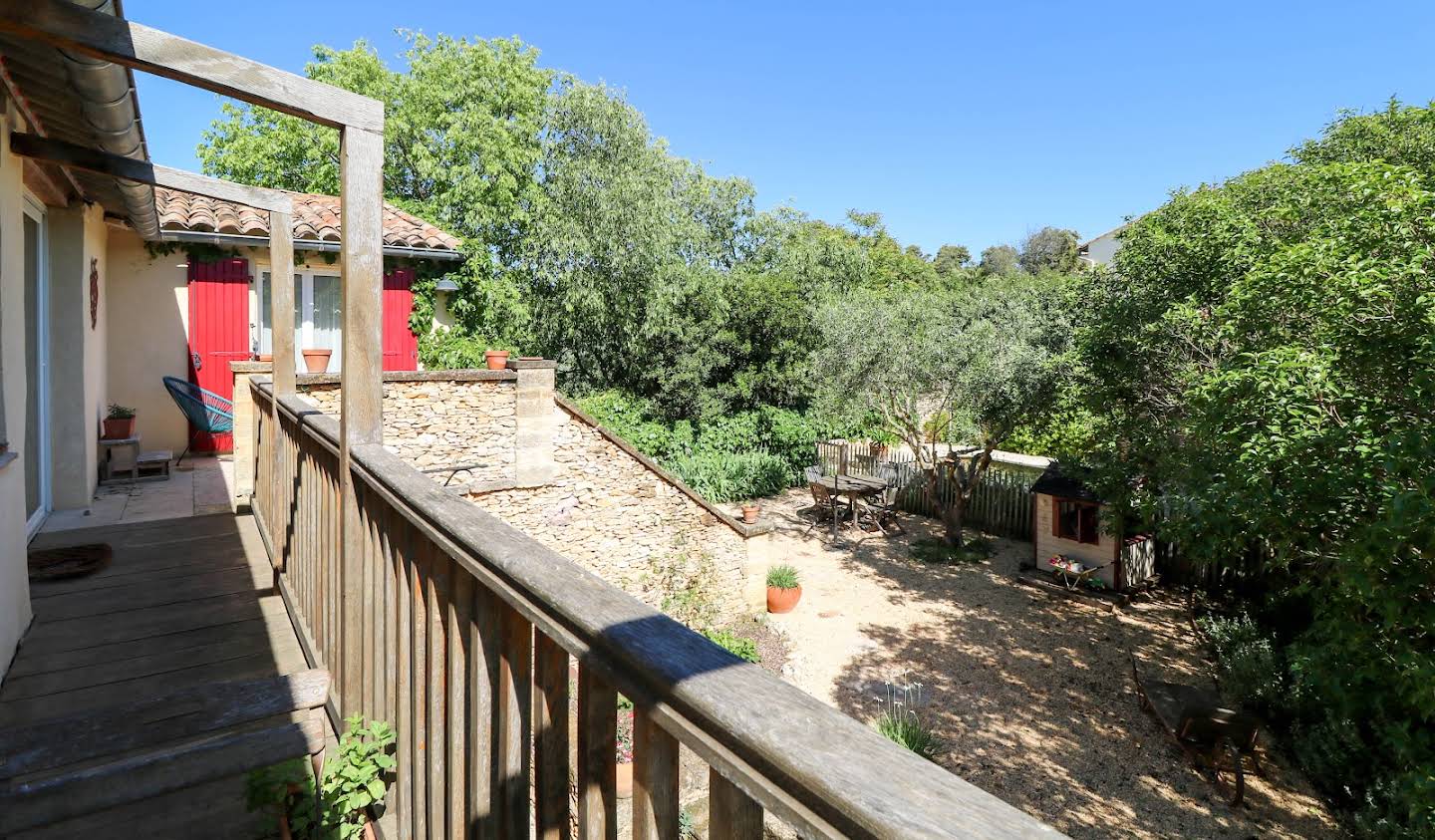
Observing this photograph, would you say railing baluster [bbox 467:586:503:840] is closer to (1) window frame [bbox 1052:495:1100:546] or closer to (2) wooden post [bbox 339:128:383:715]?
(2) wooden post [bbox 339:128:383:715]

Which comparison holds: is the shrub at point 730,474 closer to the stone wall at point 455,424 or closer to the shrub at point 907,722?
the stone wall at point 455,424

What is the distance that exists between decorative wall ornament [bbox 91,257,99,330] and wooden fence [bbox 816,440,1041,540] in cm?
1288

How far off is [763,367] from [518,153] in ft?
27.9

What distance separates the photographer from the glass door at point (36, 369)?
5.03 metres

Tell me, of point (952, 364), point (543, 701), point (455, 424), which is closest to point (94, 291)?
point (455, 424)

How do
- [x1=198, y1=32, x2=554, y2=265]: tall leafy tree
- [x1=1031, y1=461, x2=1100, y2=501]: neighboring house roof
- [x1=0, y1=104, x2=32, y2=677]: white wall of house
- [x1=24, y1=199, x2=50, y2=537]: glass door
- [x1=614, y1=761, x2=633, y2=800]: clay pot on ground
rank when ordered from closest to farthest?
[x1=0, y1=104, x2=32, y2=677]: white wall of house < [x1=614, y1=761, x2=633, y2=800]: clay pot on ground < [x1=24, y1=199, x2=50, y2=537]: glass door < [x1=1031, y1=461, x2=1100, y2=501]: neighboring house roof < [x1=198, y1=32, x2=554, y2=265]: tall leafy tree

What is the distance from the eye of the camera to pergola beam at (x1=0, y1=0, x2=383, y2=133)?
71.5 inches

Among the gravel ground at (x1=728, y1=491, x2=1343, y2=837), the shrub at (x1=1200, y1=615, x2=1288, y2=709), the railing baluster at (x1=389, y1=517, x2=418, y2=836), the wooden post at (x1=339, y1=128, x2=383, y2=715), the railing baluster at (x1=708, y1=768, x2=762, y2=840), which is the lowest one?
the gravel ground at (x1=728, y1=491, x2=1343, y2=837)

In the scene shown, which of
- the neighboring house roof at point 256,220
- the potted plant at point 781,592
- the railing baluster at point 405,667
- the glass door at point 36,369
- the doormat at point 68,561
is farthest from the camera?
the potted plant at point 781,592

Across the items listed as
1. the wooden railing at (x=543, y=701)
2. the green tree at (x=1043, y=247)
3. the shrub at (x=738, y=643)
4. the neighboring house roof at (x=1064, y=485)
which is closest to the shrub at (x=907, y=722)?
the shrub at (x=738, y=643)

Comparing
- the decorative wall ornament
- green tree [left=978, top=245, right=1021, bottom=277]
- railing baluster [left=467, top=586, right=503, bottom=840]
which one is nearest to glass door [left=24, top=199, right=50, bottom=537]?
→ the decorative wall ornament

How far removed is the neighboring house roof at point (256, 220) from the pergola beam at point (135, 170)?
329cm

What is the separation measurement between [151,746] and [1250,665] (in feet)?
31.7

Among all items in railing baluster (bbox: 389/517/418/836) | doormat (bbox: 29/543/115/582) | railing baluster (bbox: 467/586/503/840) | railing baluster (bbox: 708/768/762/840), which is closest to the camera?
railing baluster (bbox: 708/768/762/840)
